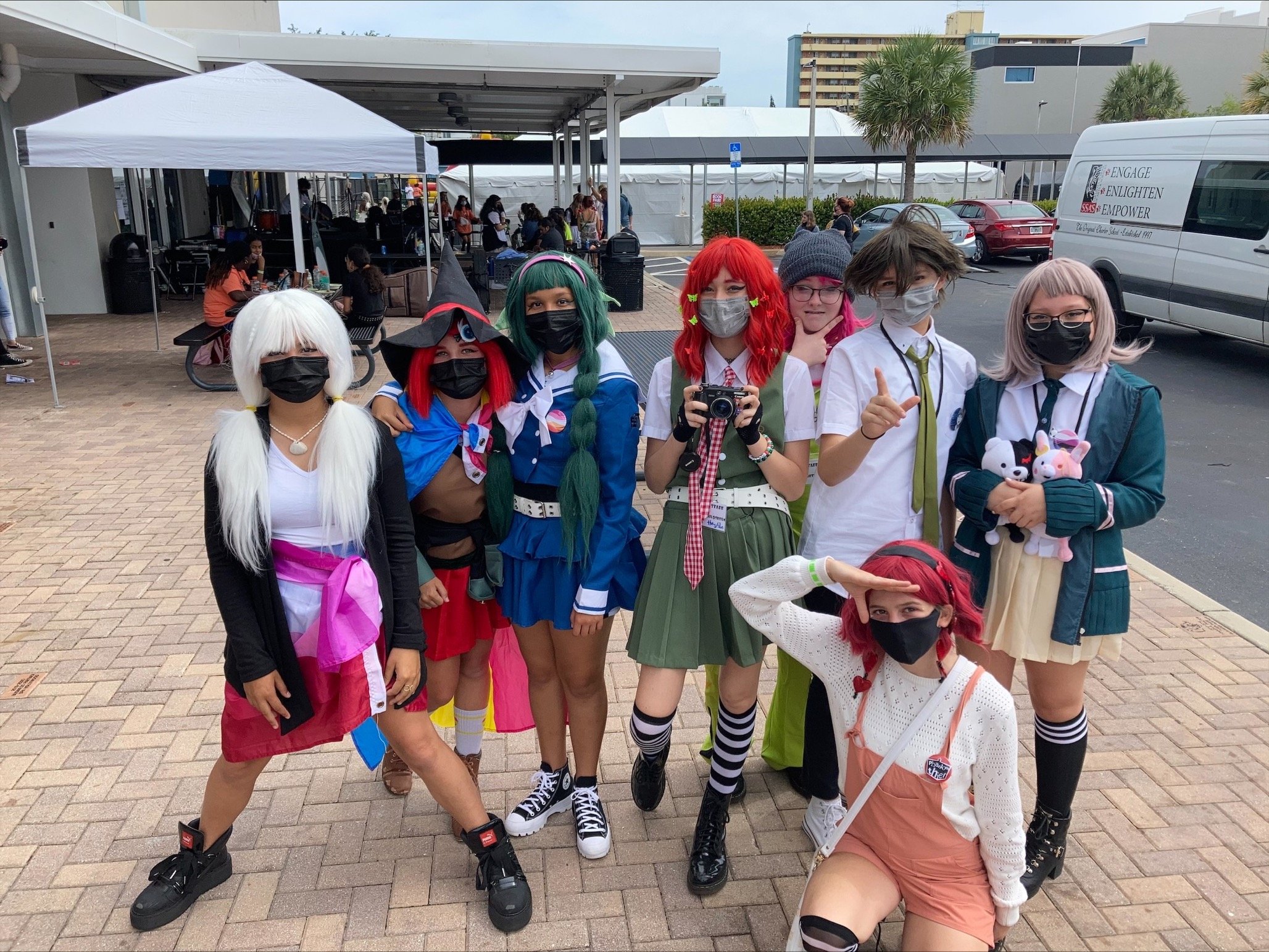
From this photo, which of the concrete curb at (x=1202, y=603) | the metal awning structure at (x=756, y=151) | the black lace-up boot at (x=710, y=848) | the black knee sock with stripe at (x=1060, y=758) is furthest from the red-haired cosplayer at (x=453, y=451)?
the metal awning structure at (x=756, y=151)

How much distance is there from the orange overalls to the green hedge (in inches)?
952

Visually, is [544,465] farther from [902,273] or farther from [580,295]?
[902,273]

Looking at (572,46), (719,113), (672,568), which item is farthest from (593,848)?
(719,113)

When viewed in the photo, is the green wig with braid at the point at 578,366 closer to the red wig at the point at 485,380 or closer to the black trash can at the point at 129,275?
the red wig at the point at 485,380

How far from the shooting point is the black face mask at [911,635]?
7.02ft

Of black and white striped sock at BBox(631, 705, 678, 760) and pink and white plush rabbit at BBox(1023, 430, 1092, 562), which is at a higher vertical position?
pink and white plush rabbit at BBox(1023, 430, 1092, 562)

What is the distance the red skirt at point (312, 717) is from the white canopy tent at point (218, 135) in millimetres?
7078

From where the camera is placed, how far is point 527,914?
261 cm

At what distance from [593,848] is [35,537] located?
14.8 ft

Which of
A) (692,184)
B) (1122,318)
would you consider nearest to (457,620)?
(1122,318)

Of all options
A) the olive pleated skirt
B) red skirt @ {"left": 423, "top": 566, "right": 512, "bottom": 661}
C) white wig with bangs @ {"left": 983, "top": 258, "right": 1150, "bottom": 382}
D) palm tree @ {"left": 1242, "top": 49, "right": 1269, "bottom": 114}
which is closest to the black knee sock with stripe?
the olive pleated skirt

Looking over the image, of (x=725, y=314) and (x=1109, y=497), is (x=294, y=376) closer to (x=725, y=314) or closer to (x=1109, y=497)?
(x=725, y=314)

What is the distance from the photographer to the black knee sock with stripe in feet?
8.69

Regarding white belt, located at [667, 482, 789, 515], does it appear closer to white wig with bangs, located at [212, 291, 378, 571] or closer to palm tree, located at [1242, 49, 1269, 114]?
white wig with bangs, located at [212, 291, 378, 571]
